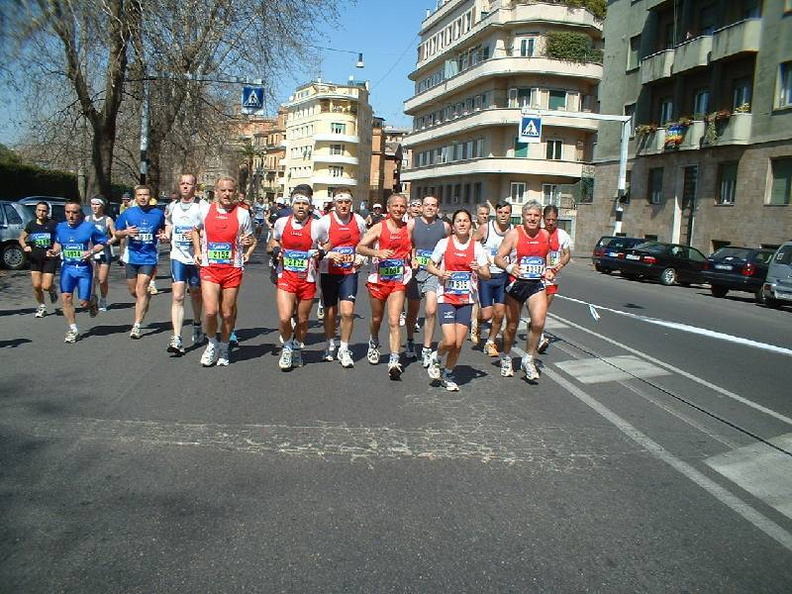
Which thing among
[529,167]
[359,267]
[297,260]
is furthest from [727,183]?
[297,260]

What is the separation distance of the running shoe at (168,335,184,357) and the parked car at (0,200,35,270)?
1159cm

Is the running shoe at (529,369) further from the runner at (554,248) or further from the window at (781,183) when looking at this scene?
the window at (781,183)

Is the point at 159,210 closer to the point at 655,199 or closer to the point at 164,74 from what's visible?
the point at 164,74

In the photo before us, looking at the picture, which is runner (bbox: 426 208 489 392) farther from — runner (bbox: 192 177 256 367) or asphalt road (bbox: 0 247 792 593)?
runner (bbox: 192 177 256 367)

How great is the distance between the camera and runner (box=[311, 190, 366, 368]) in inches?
318

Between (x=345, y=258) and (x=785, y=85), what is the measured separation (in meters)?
27.4

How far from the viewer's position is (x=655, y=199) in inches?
1474

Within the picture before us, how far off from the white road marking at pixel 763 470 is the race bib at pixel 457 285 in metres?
2.87

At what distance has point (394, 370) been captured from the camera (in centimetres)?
762

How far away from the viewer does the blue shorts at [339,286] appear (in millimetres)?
8312

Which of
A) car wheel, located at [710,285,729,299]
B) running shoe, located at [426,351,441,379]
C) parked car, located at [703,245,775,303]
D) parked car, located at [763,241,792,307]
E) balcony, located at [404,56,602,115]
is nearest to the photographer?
running shoe, located at [426,351,441,379]

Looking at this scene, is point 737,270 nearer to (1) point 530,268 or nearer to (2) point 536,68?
(1) point 530,268

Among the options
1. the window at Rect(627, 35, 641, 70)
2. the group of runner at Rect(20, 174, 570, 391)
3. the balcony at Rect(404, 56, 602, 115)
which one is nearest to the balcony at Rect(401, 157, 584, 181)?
the balcony at Rect(404, 56, 602, 115)

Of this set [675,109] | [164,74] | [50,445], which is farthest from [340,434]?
[675,109]
